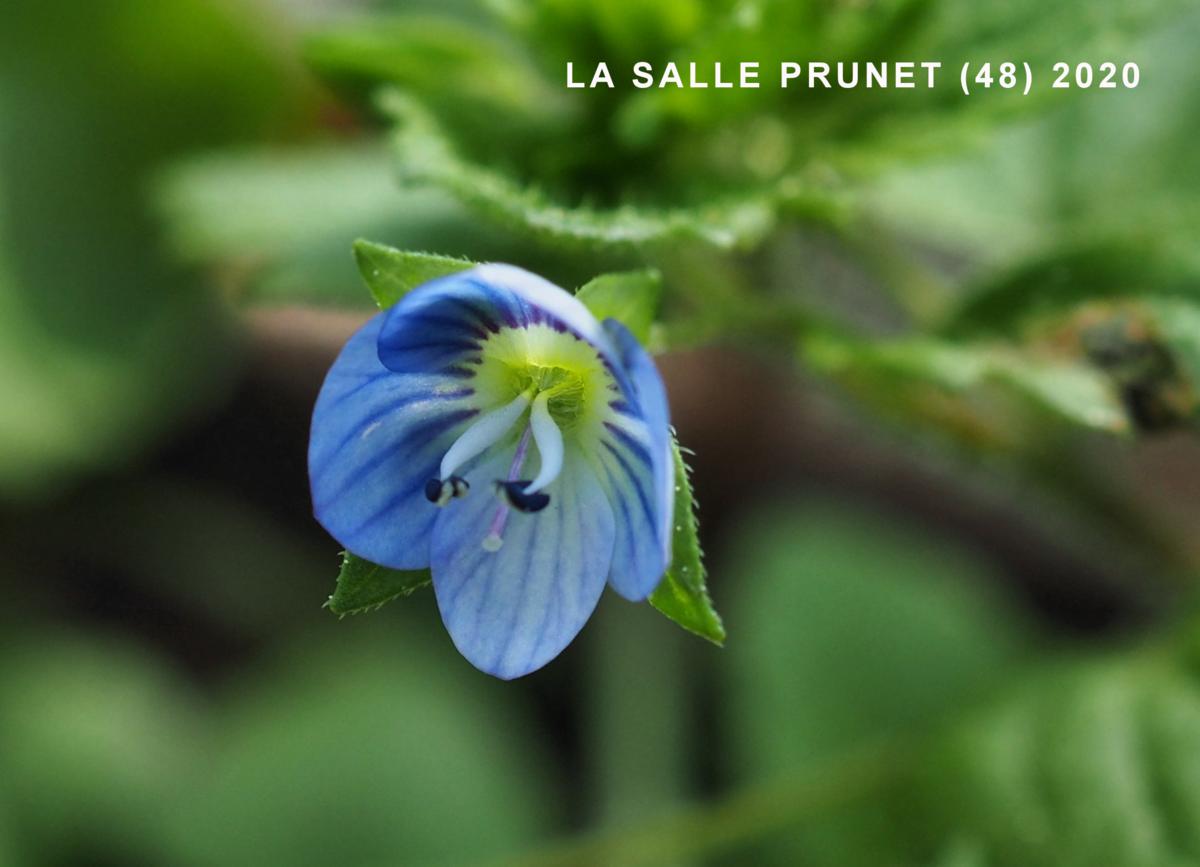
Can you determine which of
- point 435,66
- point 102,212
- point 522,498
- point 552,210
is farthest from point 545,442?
point 102,212

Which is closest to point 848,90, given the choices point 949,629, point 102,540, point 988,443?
point 988,443

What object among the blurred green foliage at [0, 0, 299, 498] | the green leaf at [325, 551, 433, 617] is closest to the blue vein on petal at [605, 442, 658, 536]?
the green leaf at [325, 551, 433, 617]

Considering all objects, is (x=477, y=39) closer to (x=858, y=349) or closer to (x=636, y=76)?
(x=636, y=76)

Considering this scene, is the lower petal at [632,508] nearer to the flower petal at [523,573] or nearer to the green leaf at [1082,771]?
the flower petal at [523,573]

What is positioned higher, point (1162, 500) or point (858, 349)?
point (858, 349)

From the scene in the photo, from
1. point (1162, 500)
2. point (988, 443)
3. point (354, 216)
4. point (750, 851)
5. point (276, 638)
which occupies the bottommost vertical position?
point (750, 851)

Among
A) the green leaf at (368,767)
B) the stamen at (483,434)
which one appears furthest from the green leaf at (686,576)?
the green leaf at (368,767)
